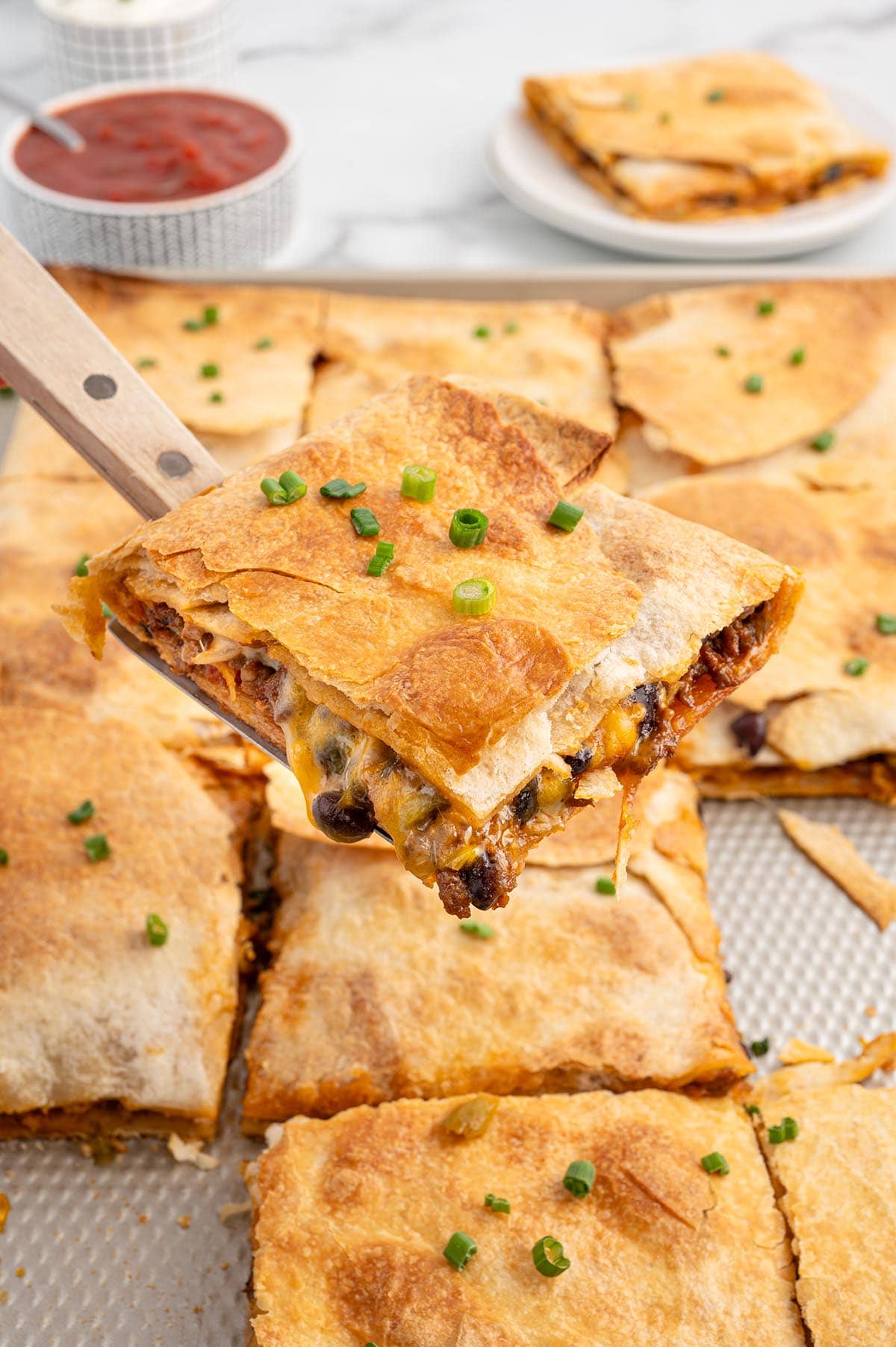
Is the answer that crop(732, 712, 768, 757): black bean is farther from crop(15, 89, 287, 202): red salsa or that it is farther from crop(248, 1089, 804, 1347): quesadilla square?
crop(15, 89, 287, 202): red salsa

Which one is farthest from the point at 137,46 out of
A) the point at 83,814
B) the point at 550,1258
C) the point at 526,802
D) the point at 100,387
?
the point at 550,1258

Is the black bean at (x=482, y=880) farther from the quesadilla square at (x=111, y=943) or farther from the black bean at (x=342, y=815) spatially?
the quesadilla square at (x=111, y=943)

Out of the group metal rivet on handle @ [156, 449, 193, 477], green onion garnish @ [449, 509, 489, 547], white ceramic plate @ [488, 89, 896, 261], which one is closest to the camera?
green onion garnish @ [449, 509, 489, 547]

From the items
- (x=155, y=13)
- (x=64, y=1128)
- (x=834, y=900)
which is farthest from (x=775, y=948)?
(x=155, y=13)

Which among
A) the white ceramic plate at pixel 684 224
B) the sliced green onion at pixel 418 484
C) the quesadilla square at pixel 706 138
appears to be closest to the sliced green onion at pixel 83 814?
the sliced green onion at pixel 418 484

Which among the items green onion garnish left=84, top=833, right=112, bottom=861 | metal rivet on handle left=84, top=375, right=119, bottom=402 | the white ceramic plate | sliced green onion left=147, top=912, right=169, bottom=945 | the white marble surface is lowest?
sliced green onion left=147, top=912, right=169, bottom=945

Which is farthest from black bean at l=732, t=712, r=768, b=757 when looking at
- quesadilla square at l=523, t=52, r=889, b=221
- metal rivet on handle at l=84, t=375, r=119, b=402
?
quesadilla square at l=523, t=52, r=889, b=221
